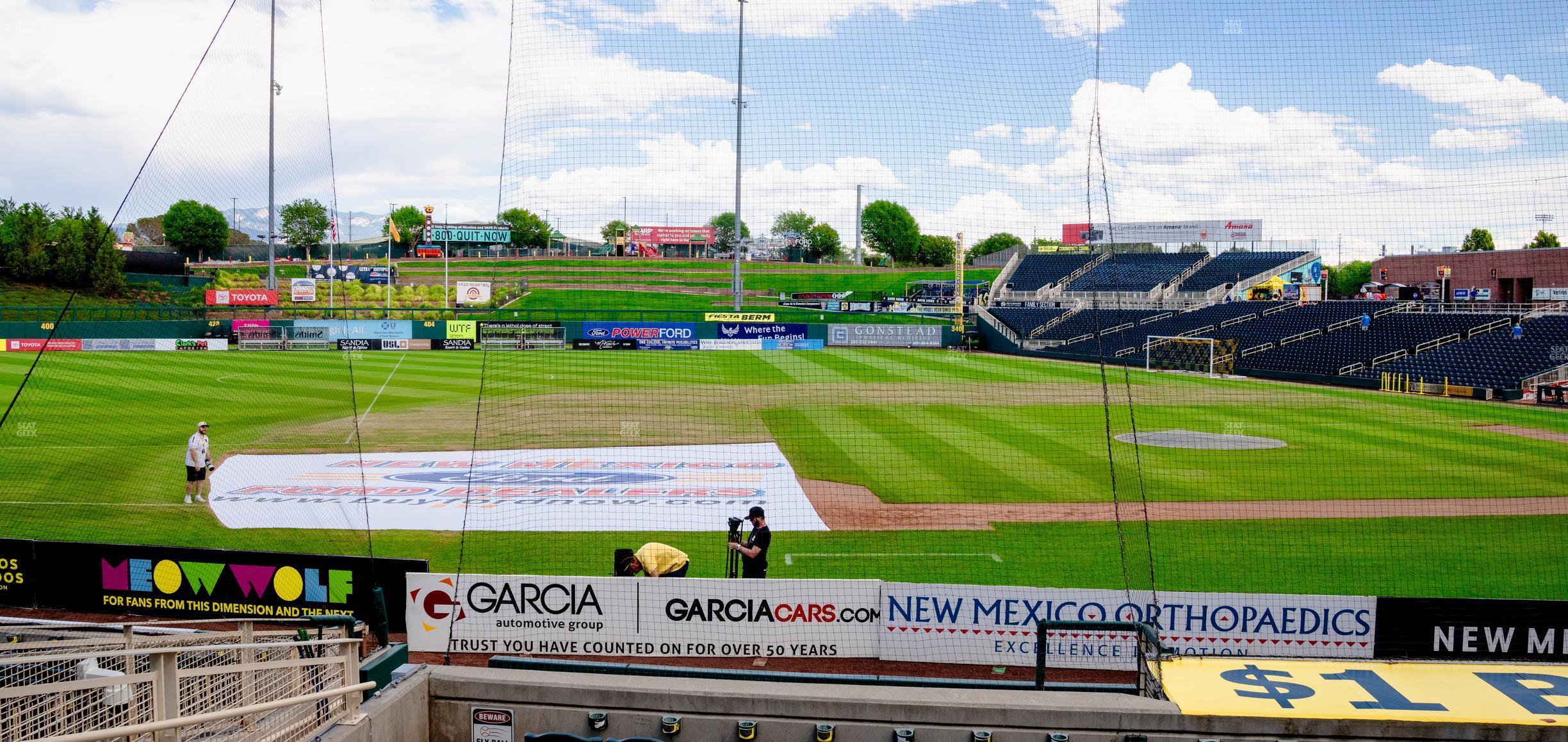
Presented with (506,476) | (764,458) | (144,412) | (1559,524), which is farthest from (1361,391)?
(144,412)

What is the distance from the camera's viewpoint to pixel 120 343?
38938 mm

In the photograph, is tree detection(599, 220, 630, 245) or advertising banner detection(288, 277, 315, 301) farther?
advertising banner detection(288, 277, 315, 301)

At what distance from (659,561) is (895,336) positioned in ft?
112

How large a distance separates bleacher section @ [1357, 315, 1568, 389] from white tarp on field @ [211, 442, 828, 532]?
22.3m

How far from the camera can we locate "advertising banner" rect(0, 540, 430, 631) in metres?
9.54

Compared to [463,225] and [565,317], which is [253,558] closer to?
[565,317]

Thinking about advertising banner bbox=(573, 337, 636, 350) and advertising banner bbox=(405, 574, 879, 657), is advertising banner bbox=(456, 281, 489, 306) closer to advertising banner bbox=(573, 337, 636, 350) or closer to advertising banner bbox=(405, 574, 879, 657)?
advertising banner bbox=(573, 337, 636, 350)

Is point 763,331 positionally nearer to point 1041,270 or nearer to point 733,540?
point 1041,270

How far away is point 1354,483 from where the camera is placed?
16.9 meters

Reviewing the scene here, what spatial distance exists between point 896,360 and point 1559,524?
82.1 ft

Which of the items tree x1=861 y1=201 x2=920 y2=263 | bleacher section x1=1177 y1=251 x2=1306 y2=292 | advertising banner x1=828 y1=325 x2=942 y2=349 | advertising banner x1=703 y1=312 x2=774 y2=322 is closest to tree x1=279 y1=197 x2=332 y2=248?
tree x1=861 y1=201 x2=920 y2=263

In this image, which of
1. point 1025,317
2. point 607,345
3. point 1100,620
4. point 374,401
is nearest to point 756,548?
point 1100,620

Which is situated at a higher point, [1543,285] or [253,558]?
[1543,285]

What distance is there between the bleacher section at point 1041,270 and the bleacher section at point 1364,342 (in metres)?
11.6
